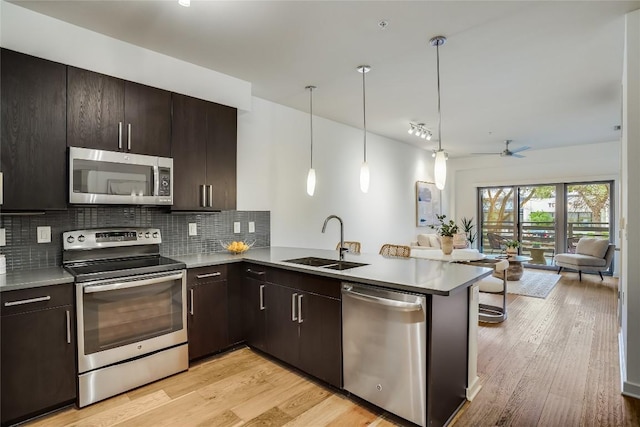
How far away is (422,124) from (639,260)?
349 centimetres

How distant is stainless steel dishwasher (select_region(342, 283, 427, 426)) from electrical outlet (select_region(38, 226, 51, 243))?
2206 mm

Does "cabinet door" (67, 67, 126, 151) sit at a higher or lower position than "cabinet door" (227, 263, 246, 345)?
higher

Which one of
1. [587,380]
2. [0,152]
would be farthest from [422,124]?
[0,152]

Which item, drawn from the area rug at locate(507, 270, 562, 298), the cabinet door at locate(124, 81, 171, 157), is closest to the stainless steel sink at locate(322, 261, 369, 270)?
the cabinet door at locate(124, 81, 171, 157)

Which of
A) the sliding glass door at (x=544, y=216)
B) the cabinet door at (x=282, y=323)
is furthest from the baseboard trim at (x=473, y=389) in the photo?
the sliding glass door at (x=544, y=216)

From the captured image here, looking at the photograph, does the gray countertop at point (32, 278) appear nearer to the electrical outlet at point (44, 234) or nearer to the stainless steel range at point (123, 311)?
the stainless steel range at point (123, 311)

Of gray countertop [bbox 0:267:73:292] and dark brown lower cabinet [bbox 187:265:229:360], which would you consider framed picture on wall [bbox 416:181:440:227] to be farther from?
gray countertop [bbox 0:267:73:292]

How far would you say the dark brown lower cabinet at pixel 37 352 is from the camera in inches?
76.6

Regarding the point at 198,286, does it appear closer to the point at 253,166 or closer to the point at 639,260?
the point at 253,166

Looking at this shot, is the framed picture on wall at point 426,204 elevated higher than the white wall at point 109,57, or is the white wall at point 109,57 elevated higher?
the white wall at point 109,57

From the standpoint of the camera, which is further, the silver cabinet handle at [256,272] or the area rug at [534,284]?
the area rug at [534,284]

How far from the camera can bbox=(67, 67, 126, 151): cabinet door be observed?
92.3 inches

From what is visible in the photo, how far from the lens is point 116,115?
2545 millimetres

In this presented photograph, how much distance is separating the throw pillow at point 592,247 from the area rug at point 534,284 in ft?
2.18
